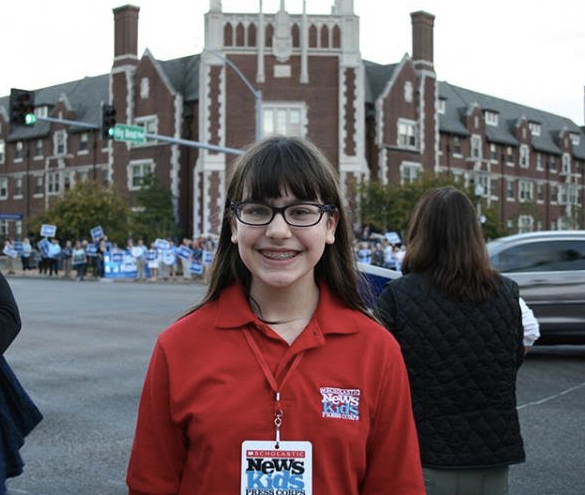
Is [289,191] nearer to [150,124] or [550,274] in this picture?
[550,274]

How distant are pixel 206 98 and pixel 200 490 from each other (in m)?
48.3

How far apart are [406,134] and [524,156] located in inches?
848

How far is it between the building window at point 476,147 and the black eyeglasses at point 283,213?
64614 mm

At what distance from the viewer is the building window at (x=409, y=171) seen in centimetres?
5412

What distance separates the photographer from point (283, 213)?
7.40 feet

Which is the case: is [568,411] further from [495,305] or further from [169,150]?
[169,150]

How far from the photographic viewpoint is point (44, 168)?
66.8 metres

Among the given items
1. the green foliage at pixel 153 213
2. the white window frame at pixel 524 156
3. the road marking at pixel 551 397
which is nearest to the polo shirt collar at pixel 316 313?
the road marking at pixel 551 397

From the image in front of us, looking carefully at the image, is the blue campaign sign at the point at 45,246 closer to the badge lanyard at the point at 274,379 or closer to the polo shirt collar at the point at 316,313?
the polo shirt collar at the point at 316,313

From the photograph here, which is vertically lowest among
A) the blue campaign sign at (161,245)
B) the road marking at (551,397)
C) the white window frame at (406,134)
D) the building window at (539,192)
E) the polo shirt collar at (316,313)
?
the road marking at (551,397)

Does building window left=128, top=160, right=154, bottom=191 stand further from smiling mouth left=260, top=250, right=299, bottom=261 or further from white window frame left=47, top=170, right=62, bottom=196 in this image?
smiling mouth left=260, top=250, right=299, bottom=261

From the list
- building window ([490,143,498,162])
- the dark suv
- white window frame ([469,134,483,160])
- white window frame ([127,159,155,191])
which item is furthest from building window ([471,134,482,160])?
the dark suv

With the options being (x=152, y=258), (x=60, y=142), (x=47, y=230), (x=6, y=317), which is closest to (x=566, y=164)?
(x=60, y=142)

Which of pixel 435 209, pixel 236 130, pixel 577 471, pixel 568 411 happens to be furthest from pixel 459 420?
pixel 236 130
